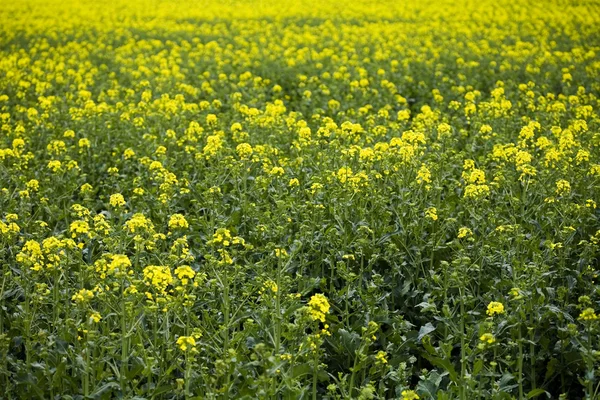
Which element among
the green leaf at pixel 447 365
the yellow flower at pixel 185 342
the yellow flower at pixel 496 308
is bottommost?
the green leaf at pixel 447 365

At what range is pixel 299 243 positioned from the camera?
5.16m

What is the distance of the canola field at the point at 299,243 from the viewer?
14.9ft

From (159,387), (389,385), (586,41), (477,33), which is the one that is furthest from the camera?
(477,33)

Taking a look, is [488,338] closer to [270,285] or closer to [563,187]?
[270,285]

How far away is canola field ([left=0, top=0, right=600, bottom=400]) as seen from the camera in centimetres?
455

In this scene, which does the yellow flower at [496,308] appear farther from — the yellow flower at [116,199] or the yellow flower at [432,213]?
the yellow flower at [116,199]

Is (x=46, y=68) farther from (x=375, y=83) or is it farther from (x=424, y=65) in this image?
(x=424, y=65)

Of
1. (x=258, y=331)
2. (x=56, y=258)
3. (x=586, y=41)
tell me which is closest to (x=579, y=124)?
(x=258, y=331)

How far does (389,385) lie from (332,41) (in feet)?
40.8

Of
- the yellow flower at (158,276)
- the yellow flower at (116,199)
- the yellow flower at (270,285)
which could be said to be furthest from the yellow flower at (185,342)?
the yellow flower at (116,199)

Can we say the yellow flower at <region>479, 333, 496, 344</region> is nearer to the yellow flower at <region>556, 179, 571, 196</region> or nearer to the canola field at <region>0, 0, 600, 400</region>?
the canola field at <region>0, 0, 600, 400</region>

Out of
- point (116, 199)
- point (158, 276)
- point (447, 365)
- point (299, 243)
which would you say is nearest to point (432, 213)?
point (299, 243)

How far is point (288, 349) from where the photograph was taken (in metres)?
4.74

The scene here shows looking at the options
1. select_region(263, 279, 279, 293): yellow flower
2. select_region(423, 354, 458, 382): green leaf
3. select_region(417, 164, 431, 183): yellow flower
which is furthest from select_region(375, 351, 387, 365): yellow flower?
select_region(417, 164, 431, 183): yellow flower
